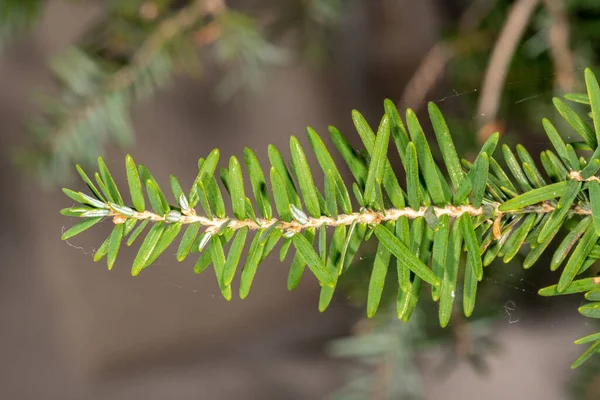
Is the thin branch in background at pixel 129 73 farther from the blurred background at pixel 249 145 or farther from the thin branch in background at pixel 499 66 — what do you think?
the thin branch in background at pixel 499 66

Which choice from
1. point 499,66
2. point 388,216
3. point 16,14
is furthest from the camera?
point 16,14

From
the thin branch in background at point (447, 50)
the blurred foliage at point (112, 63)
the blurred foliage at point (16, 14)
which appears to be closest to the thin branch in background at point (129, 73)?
the blurred foliage at point (112, 63)

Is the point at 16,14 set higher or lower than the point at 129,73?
higher

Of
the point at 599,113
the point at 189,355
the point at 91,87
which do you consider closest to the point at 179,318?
the point at 189,355

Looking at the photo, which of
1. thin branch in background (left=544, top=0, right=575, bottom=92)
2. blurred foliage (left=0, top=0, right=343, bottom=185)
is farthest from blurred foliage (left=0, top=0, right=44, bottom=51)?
thin branch in background (left=544, top=0, right=575, bottom=92)

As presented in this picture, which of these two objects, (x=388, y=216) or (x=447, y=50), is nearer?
(x=388, y=216)

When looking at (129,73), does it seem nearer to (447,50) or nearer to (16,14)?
A: (16,14)

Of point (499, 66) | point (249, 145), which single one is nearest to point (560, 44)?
point (499, 66)
